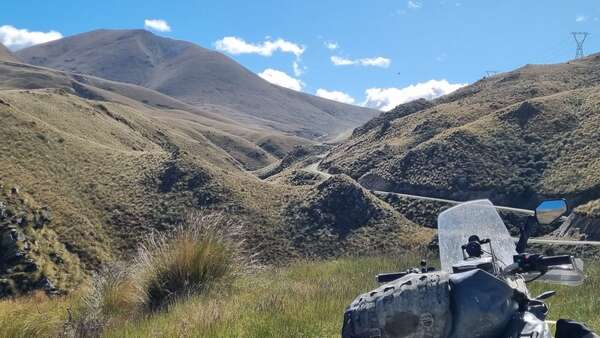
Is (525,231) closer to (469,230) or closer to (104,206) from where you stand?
(469,230)

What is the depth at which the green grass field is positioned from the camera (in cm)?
562

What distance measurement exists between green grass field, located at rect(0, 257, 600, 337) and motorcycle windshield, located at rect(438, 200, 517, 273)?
6.98 ft

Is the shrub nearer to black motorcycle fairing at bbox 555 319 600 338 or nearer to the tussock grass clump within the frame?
the tussock grass clump

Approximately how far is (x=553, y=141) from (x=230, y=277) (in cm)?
4337

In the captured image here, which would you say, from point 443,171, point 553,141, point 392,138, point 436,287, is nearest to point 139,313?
point 436,287

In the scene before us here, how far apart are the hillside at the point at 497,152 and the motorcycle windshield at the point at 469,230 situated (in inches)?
1349

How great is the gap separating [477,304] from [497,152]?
1843 inches

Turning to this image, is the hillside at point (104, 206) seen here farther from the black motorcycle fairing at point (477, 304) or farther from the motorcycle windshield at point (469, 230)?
the black motorcycle fairing at point (477, 304)

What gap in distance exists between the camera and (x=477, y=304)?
7.94 feet

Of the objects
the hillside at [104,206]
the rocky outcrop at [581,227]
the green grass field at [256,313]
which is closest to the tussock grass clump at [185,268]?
the green grass field at [256,313]

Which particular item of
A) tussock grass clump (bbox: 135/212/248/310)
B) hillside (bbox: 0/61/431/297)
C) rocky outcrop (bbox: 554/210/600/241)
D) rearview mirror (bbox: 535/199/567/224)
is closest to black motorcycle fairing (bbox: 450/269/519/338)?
rearview mirror (bbox: 535/199/567/224)

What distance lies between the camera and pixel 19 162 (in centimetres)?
2853

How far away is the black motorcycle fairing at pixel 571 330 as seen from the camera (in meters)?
2.37

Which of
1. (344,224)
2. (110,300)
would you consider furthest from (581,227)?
(110,300)
